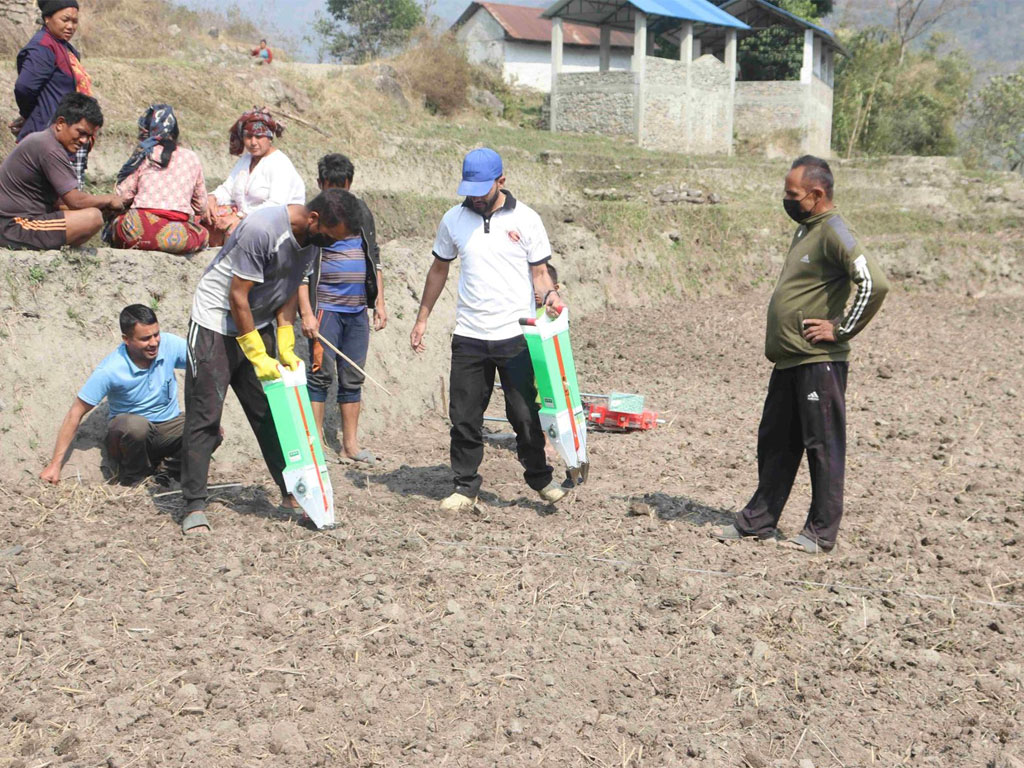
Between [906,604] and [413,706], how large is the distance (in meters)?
2.30

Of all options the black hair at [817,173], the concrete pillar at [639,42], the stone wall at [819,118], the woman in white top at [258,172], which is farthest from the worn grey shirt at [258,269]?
the stone wall at [819,118]

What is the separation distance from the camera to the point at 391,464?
6777 mm

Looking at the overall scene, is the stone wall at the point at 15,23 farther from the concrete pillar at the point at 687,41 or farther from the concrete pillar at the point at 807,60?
the concrete pillar at the point at 807,60

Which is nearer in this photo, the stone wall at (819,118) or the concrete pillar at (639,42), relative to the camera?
the concrete pillar at (639,42)

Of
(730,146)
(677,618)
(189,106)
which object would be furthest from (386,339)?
(730,146)

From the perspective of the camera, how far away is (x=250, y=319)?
4867 mm

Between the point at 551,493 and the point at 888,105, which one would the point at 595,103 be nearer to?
the point at 888,105

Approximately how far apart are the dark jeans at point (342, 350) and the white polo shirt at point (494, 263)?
4.20 feet

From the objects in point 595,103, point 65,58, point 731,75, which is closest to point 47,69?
point 65,58

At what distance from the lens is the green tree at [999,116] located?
44.9 metres

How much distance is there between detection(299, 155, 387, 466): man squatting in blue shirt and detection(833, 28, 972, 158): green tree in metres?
29.9

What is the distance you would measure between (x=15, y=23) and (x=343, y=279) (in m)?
9.09

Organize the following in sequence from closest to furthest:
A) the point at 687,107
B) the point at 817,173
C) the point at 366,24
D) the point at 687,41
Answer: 1. the point at 817,173
2. the point at 687,107
3. the point at 687,41
4. the point at 366,24

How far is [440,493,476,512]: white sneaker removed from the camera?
221 inches
